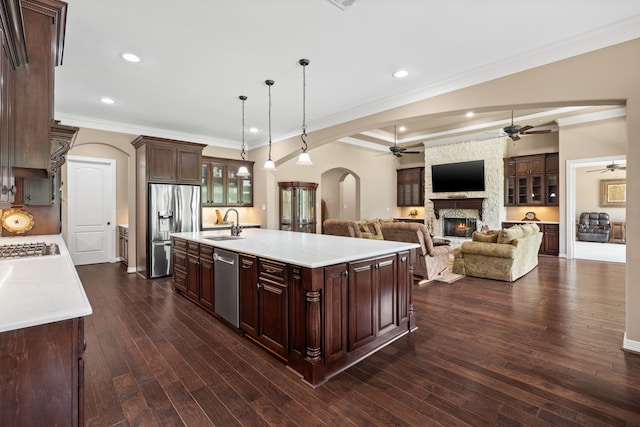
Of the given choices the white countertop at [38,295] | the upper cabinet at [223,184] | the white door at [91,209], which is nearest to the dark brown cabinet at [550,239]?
the upper cabinet at [223,184]

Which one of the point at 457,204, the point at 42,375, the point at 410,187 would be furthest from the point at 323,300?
the point at 410,187

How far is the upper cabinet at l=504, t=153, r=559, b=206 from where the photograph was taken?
308 inches

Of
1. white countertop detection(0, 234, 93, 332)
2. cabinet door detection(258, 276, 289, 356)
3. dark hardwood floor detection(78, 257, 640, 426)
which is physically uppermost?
white countertop detection(0, 234, 93, 332)

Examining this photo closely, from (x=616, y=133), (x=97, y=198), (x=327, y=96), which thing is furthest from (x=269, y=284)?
(x=616, y=133)

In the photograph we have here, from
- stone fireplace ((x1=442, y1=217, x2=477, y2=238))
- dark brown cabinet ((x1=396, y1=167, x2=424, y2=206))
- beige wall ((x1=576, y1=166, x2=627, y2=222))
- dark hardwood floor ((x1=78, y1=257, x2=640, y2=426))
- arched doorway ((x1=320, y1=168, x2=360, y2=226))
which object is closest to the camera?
dark hardwood floor ((x1=78, y1=257, x2=640, y2=426))

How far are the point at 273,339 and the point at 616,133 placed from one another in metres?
8.16

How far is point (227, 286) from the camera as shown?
316 cm

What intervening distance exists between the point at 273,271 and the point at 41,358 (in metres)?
1.53

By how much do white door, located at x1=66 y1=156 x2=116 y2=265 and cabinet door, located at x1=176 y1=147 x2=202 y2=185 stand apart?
7.03 feet

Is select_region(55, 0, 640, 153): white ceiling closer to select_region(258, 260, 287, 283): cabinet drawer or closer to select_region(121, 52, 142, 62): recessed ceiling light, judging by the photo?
select_region(121, 52, 142, 62): recessed ceiling light

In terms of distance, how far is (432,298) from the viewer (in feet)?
13.8

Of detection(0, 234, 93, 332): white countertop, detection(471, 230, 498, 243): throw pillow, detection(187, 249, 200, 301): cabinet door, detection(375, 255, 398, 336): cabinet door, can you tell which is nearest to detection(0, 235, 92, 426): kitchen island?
detection(0, 234, 93, 332): white countertop

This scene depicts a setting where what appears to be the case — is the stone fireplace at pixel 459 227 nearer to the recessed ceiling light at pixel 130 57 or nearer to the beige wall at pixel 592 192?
the beige wall at pixel 592 192

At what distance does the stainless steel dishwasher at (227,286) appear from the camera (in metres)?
3.01
